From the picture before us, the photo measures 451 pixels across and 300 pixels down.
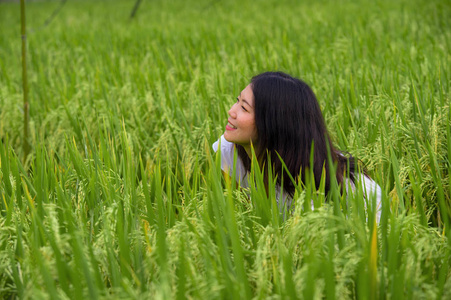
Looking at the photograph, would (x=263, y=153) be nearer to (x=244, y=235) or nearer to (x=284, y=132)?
(x=284, y=132)

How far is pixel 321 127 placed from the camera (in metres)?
A: 1.54

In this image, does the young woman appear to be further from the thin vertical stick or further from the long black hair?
the thin vertical stick

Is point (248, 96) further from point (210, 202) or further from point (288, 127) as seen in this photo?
point (210, 202)

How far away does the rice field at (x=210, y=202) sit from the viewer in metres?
0.92

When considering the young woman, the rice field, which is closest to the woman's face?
the young woman

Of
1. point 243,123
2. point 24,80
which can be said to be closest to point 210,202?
point 243,123

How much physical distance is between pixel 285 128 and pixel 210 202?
0.43 metres

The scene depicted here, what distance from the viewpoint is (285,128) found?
1.48m

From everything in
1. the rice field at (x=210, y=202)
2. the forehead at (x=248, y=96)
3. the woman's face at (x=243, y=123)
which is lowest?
the rice field at (x=210, y=202)

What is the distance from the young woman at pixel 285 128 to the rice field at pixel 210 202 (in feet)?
0.33

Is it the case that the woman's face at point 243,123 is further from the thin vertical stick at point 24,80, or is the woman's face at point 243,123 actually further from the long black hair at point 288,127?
the thin vertical stick at point 24,80

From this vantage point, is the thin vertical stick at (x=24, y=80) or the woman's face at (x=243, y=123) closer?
the woman's face at (x=243, y=123)

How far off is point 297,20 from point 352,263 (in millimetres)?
5171

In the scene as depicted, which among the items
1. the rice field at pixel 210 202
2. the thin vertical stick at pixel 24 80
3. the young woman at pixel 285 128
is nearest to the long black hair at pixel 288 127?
the young woman at pixel 285 128
